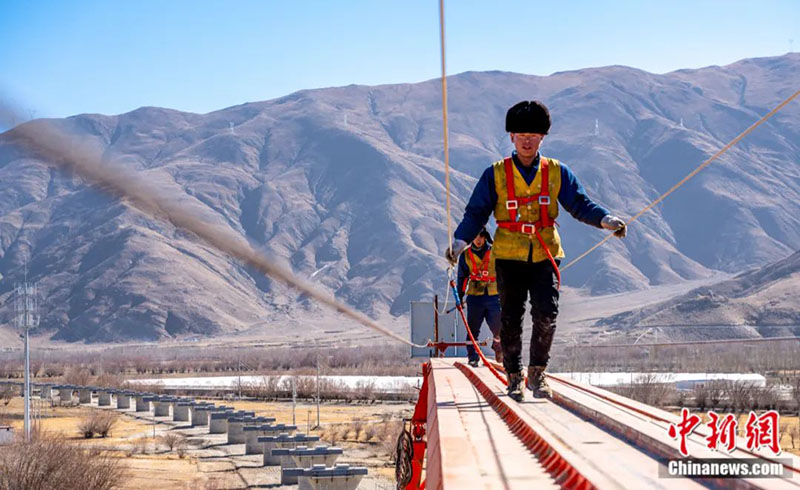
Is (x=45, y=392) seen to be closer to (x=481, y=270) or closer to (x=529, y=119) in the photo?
(x=481, y=270)

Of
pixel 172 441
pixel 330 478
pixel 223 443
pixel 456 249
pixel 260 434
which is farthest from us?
pixel 223 443

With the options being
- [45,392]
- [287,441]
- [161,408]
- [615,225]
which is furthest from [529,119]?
[45,392]

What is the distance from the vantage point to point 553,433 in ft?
19.9

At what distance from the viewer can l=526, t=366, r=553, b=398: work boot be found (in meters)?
8.52

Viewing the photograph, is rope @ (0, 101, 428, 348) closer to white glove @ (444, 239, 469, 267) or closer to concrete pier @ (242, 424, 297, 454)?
white glove @ (444, 239, 469, 267)

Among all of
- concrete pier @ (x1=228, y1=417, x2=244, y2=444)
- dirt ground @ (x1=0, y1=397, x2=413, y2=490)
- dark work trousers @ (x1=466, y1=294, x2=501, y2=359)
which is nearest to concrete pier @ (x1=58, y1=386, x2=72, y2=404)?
dirt ground @ (x1=0, y1=397, x2=413, y2=490)

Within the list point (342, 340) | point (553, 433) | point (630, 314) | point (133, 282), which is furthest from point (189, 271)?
point (553, 433)

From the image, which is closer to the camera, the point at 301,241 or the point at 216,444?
the point at 216,444

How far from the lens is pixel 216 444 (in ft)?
132

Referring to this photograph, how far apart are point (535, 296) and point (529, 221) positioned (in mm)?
618

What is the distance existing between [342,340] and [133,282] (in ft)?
82.8

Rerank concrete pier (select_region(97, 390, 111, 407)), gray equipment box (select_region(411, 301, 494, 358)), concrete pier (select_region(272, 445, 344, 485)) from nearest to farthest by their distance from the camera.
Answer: gray equipment box (select_region(411, 301, 494, 358))
concrete pier (select_region(272, 445, 344, 485))
concrete pier (select_region(97, 390, 111, 407))

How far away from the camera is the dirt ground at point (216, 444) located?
3078 cm

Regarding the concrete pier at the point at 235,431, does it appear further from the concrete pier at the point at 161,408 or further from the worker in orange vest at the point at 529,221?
the worker in orange vest at the point at 529,221
